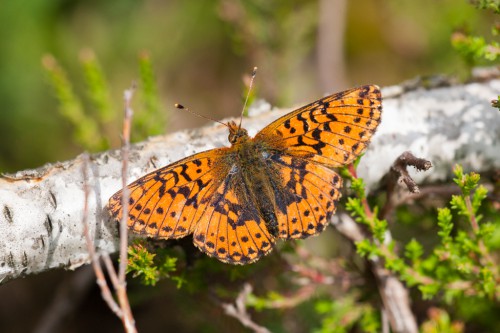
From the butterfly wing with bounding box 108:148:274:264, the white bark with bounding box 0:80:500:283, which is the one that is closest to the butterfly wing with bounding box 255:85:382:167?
the white bark with bounding box 0:80:500:283

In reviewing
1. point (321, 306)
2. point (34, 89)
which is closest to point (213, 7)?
point (34, 89)

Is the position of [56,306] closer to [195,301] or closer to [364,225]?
[195,301]

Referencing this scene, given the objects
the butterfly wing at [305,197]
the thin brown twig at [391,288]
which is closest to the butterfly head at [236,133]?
the butterfly wing at [305,197]

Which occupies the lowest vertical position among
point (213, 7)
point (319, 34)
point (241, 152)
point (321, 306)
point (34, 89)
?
point (321, 306)

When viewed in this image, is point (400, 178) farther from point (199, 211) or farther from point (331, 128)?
point (199, 211)

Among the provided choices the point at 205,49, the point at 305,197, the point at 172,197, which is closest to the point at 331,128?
the point at 305,197
